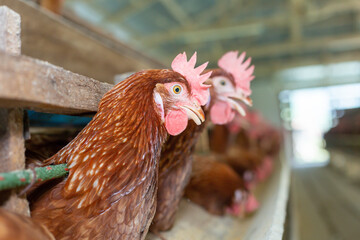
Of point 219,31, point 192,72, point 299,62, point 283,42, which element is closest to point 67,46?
point 192,72

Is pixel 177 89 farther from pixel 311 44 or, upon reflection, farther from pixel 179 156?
pixel 311 44

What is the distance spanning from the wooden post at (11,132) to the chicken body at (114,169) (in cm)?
11

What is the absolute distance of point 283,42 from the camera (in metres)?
8.64

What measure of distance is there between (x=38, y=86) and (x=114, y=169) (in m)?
0.30

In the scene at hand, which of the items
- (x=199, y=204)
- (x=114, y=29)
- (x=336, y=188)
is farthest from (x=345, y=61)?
(x=199, y=204)

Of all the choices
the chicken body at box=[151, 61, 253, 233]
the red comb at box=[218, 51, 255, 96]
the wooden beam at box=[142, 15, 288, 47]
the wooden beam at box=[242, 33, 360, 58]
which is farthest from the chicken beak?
the wooden beam at box=[242, 33, 360, 58]

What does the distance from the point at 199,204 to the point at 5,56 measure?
5.12ft

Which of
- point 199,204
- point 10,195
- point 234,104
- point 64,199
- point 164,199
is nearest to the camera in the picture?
point 10,195

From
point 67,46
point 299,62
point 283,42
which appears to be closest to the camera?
point 67,46

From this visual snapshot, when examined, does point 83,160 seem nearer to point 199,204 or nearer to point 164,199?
point 164,199

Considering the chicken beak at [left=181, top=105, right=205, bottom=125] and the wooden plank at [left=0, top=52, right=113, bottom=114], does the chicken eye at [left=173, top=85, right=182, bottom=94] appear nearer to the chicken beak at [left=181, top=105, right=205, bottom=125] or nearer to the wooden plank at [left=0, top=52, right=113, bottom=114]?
the chicken beak at [left=181, top=105, right=205, bottom=125]

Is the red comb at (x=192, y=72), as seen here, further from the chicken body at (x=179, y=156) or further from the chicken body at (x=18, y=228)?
the chicken body at (x=18, y=228)

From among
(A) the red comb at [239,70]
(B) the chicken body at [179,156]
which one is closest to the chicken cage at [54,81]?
(B) the chicken body at [179,156]

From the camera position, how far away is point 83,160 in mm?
730
